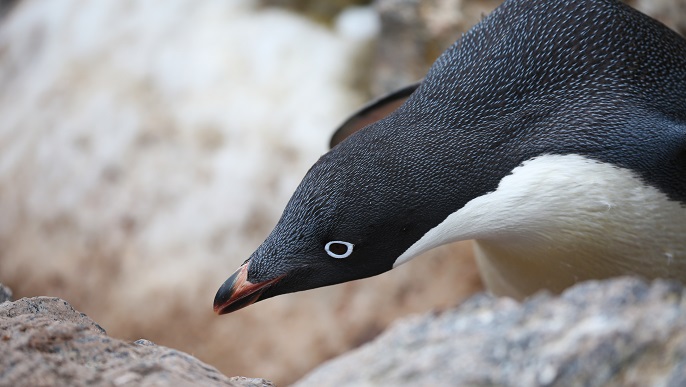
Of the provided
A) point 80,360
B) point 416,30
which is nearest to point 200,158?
point 416,30

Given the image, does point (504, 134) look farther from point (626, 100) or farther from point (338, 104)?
point (338, 104)

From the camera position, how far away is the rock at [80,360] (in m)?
1.00

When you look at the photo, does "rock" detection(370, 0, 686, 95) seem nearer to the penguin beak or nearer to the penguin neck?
the penguin neck

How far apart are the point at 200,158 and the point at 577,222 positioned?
2001mm

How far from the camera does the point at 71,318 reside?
1.35m

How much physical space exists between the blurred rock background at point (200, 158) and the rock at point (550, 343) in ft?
7.30

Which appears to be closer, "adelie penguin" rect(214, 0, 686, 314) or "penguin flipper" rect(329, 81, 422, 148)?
"adelie penguin" rect(214, 0, 686, 314)

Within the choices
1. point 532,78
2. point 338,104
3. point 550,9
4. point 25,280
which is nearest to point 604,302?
point 532,78

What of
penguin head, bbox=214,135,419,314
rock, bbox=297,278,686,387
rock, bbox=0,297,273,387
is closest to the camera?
rock, bbox=297,278,686,387

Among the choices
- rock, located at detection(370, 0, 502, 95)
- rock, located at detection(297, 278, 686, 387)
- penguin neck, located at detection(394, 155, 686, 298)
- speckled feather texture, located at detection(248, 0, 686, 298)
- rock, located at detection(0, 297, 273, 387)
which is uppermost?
rock, located at detection(370, 0, 502, 95)

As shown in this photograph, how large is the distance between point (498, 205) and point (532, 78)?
322 millimetres

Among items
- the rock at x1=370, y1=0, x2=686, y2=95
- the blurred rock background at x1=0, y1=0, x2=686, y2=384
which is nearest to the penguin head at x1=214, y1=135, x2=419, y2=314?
the blurred rock background at x1=0, y1=0, x2=686, y2=384

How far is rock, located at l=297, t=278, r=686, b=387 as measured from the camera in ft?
2.71

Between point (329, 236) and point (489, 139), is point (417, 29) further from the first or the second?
point (329, 236)
